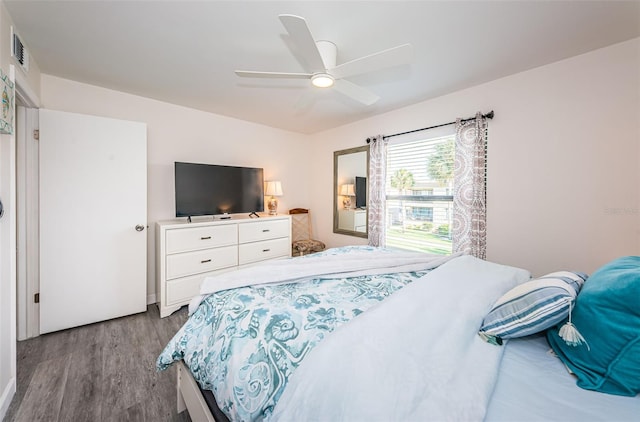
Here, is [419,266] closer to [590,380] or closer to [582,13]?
[590,380]

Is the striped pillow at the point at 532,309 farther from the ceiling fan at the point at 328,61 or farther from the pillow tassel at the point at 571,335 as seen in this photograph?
the ceiling fan at the point at 328,61

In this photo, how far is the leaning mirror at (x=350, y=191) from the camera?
3816 millimetres

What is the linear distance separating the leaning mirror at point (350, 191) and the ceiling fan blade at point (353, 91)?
1543 millimetres

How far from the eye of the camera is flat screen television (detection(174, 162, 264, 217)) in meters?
2.97

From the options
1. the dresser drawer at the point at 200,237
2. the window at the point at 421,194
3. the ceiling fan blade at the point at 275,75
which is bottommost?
the dresser drawer at the point at 200,237

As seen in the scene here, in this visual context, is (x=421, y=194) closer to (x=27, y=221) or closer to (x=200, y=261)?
(x=200, y=261)

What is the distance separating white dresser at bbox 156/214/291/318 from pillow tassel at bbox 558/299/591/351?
296cm

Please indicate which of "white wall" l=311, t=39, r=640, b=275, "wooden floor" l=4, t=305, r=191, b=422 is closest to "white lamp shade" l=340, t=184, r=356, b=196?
"white wall" l=311, t=39, r=640, b=275

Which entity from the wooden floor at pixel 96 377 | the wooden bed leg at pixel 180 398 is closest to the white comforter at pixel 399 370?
the wooden bed leg at pixel 180 398

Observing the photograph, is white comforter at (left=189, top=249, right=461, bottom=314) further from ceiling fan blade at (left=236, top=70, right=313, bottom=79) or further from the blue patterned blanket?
ceiling fan blade at (left=236, top=70, right=313, bottom=79)

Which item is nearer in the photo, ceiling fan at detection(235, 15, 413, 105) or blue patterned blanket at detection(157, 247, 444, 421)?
blue patterned blanket at detection(157, 247, 444, 421)

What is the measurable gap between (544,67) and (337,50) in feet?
6.16

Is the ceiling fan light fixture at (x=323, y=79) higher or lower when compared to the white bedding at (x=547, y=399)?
higher

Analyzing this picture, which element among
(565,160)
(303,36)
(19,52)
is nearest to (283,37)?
(303,36)
